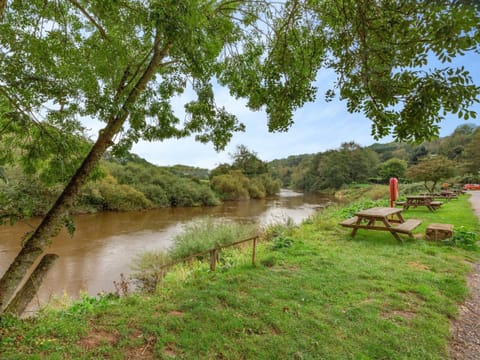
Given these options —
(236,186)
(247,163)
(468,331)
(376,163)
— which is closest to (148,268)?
(468,331)

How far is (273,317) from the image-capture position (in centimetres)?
246

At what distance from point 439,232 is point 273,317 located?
4.97 meters

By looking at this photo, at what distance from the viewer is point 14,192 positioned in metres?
2.34

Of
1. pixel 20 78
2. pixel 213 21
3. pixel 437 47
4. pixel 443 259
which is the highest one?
pixel 213 21

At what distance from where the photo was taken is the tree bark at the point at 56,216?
222 centimetres

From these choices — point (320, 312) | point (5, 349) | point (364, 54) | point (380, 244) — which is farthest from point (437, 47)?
→ point (380, 244)

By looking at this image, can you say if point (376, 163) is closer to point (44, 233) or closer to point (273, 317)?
point (273, 317)

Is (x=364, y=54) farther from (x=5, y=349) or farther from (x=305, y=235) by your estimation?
(x=305, y=235)

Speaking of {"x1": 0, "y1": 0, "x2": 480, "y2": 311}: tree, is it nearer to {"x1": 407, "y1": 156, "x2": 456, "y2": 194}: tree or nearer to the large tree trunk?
the large tree trunk

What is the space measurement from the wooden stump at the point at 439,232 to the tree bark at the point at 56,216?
6.36m

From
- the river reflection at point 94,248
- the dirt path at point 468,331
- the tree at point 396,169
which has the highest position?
the tree at point 396,169

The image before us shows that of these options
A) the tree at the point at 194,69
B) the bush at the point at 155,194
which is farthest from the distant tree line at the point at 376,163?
the tree at the point at 194,69

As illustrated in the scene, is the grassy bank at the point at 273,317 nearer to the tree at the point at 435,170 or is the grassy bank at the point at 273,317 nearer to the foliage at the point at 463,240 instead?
the foliage at the point at 463,240

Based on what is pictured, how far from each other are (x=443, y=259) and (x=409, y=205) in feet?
22.4
